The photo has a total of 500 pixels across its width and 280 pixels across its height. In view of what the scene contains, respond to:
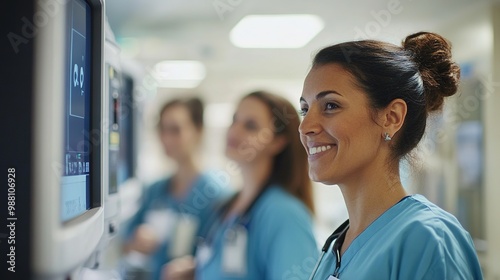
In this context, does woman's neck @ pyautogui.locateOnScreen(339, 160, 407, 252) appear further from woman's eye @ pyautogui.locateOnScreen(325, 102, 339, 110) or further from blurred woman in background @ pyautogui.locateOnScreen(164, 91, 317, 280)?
blurred woman in background @ pyautogui.locateOnScreen(164, 91, 317, 280)

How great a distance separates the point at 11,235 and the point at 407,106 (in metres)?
0.68

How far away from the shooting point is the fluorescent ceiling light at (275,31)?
3250 mm

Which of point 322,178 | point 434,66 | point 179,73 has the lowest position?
point 322,178

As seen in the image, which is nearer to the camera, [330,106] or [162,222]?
[330,106]

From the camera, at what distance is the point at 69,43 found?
2.34ft

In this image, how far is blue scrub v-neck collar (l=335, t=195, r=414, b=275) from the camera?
943 mm

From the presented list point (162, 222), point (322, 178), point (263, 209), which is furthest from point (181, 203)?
point (322, 178)

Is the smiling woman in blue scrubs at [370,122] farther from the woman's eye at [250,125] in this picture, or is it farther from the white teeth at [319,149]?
the woman's eye at [250,125]

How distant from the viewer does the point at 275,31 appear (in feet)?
11.6

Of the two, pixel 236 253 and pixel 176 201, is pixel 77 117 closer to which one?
pixel 236 253

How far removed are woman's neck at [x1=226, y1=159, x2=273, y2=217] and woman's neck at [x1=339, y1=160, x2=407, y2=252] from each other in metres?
0.84

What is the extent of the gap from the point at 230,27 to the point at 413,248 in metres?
2.93

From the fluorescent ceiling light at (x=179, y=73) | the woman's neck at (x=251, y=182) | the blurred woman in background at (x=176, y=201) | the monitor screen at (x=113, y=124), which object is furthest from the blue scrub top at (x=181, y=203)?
the fluorescent ceiling light at (x=179, y=73)

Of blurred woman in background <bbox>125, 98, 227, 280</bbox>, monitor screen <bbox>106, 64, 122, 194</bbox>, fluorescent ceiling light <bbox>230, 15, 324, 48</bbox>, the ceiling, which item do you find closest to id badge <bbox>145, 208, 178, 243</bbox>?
blurred woman in background <bbox>125, 98, 227, 280</bbox>
